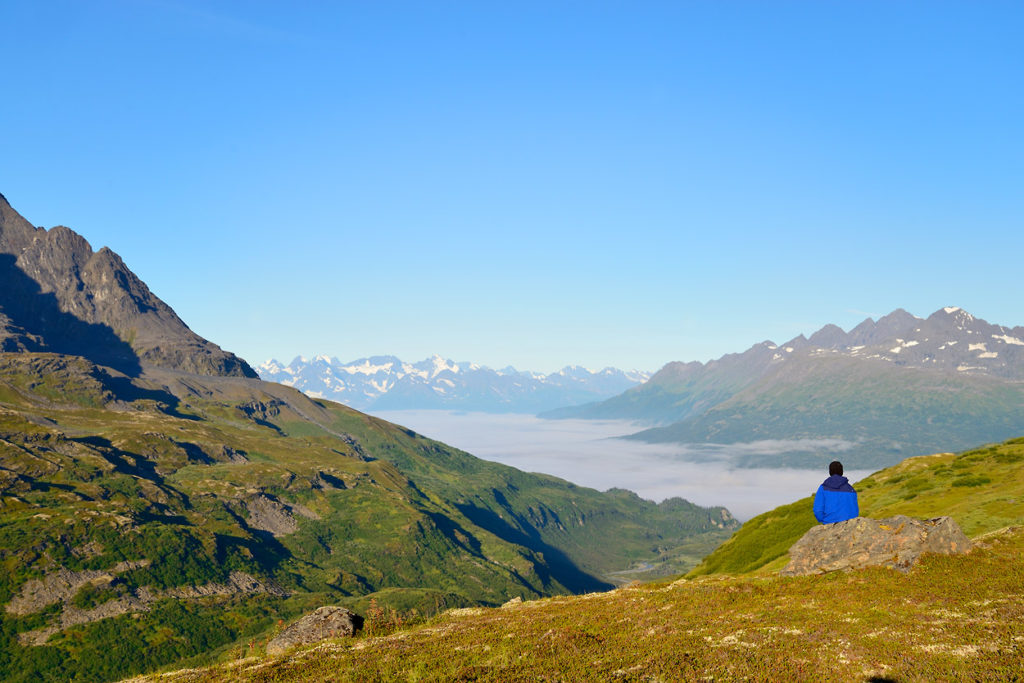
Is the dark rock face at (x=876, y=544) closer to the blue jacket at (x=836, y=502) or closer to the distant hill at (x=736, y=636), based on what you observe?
the blue jacket at (x=836, y=502)

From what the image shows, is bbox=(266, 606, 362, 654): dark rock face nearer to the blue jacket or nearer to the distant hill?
the distant hill

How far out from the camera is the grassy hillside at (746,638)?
2666cm

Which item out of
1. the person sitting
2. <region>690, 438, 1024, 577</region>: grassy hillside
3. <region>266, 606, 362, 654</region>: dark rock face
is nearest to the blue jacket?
the person sitting

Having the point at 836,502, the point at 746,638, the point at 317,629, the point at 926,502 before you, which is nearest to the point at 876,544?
the point at 836,502

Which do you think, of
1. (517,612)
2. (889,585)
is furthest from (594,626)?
(889,585)

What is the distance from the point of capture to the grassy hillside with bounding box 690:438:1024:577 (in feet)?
181

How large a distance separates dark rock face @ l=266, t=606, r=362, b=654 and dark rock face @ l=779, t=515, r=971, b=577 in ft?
92.7

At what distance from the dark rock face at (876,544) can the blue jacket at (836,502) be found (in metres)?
0.50

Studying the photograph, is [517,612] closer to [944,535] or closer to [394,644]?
[394,644]

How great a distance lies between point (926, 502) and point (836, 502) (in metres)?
32.0

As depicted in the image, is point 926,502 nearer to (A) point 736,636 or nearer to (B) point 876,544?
(B) point 876,544

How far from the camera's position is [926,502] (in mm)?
67625

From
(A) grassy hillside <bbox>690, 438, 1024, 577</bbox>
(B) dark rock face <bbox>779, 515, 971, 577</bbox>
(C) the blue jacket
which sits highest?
(C) the blue jacket

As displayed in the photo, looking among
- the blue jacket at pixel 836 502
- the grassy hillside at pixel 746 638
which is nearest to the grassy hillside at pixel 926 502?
the blue jacket at pixel 836 502
